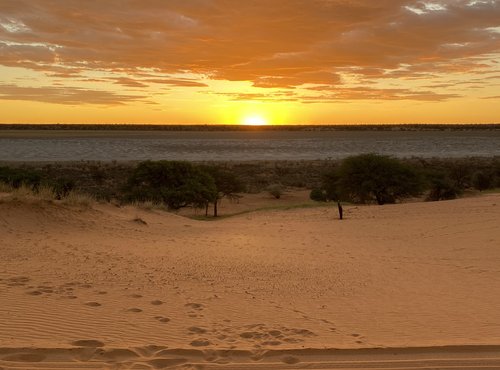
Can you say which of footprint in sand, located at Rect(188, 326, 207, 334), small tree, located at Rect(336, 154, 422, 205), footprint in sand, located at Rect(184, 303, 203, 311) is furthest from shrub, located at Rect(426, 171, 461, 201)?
footprint in sand, located at Rect(188, 326, 207, 334)

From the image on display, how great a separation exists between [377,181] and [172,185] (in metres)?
11.2

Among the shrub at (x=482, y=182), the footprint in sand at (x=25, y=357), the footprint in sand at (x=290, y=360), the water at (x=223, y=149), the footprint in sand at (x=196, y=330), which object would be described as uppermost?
Result: the water at (x=223, y=149)

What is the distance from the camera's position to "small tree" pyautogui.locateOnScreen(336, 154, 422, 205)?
3097 cm

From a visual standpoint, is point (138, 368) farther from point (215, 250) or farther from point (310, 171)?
point (310, 171)

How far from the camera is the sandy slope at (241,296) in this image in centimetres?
618

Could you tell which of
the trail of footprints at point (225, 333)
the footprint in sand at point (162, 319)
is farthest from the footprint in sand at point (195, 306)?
the footprint in sand at point (162, 319)

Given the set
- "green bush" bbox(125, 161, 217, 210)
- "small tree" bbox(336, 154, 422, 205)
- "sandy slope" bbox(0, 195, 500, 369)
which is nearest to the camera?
"sandy slope" bbox(0, 195, 500, 369)

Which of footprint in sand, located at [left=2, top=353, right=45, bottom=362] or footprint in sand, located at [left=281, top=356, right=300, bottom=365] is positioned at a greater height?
footprint in sand, located at [left=281, top=356, right=300, bottom=365]

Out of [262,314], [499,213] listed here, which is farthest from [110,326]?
[499,213]

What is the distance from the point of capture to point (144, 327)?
7.04m

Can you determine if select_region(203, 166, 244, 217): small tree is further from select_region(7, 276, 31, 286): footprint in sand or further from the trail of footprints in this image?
the trail of footprints

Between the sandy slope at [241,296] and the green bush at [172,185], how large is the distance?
11228 millimetres

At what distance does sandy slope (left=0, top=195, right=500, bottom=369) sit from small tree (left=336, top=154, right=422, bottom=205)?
13537 millimetres

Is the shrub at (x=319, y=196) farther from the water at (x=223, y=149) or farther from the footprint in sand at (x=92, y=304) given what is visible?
the water at (x=223, y=149)
